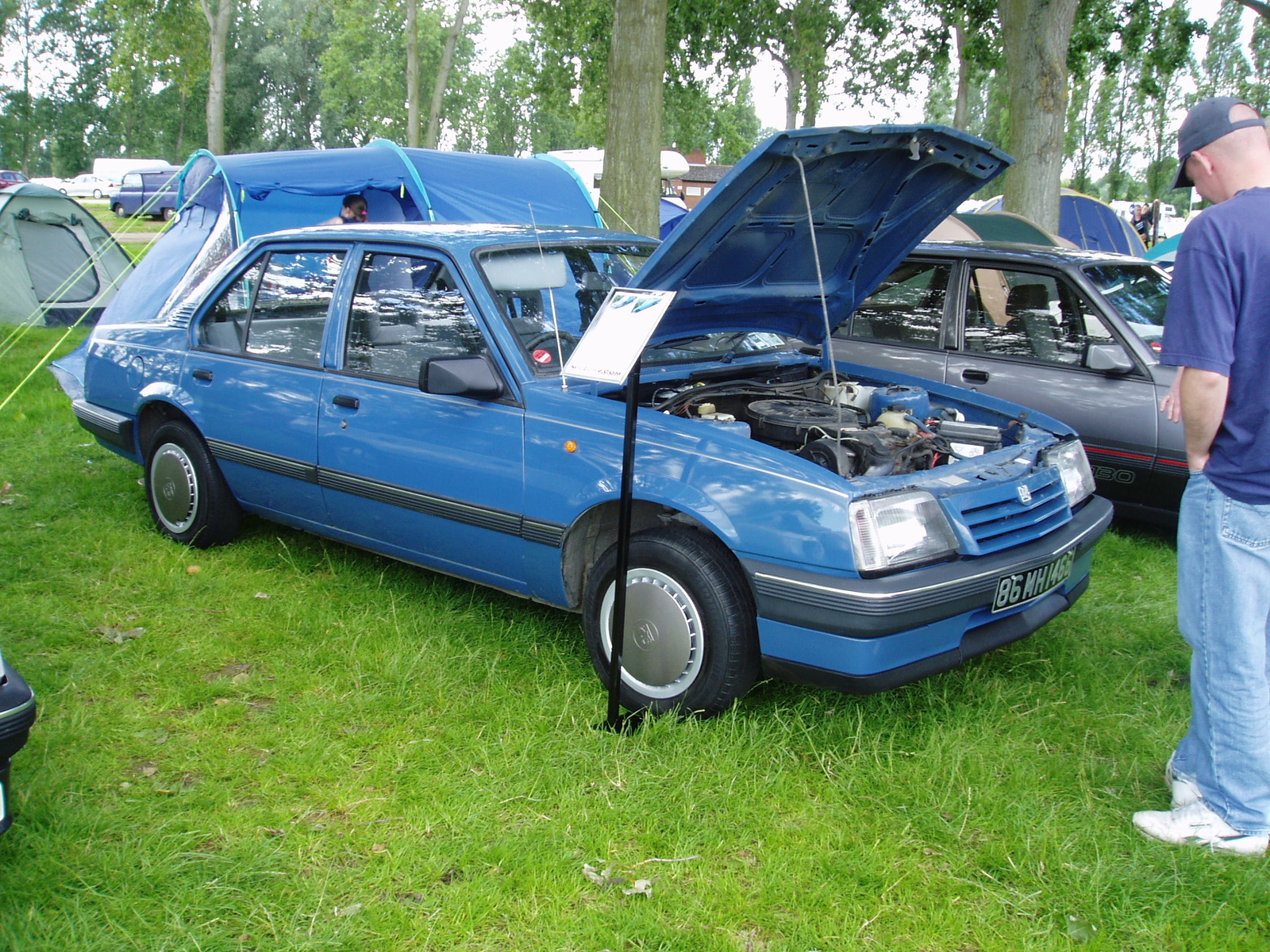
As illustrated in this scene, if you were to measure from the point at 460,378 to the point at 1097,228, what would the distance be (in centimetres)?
1540

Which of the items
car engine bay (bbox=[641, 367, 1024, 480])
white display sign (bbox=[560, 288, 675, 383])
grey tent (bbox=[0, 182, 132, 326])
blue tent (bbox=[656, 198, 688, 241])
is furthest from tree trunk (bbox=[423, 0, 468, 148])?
white display sign (bbox=[560, 288, 675, 383])

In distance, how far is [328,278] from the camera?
4508 millimetres

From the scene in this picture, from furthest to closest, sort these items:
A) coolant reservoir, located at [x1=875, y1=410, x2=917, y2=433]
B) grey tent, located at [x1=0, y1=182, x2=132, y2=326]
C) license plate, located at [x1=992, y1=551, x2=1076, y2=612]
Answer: grey tent, located at [x1=0, y1=182, x2=132, y2=326]
coolant reservoir, located at [x1=875, y1=410, x2=917, y2=433]
license plate, located at [x1=992, y1=551, x2=1076, y2=612]

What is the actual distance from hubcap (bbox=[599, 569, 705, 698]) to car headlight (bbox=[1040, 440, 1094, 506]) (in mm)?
1414

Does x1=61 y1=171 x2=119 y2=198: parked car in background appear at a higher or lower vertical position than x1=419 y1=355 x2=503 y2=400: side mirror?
higher

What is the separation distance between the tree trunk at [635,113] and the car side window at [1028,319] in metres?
4.25

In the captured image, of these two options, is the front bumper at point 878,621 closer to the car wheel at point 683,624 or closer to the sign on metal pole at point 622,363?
the car wheel at point 683,624

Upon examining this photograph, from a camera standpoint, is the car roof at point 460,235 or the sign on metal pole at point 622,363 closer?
the sign on metal pole at point 622,363

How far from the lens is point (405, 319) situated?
4.17 metres

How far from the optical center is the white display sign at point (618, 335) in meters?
3.04

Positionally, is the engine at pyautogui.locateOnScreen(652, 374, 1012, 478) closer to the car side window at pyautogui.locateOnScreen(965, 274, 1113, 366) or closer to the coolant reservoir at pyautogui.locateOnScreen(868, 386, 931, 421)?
the coolant reservoir at pyautogui.locateOnScreen(868, 386, 931, 421)

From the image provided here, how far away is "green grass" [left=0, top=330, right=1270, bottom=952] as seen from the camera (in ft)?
8.36

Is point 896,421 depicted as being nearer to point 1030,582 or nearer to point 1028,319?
point 1030,582

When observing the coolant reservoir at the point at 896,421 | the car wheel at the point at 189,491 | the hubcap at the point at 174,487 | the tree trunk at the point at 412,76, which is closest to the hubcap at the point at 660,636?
the coolant reservoir at the point at 896,421
